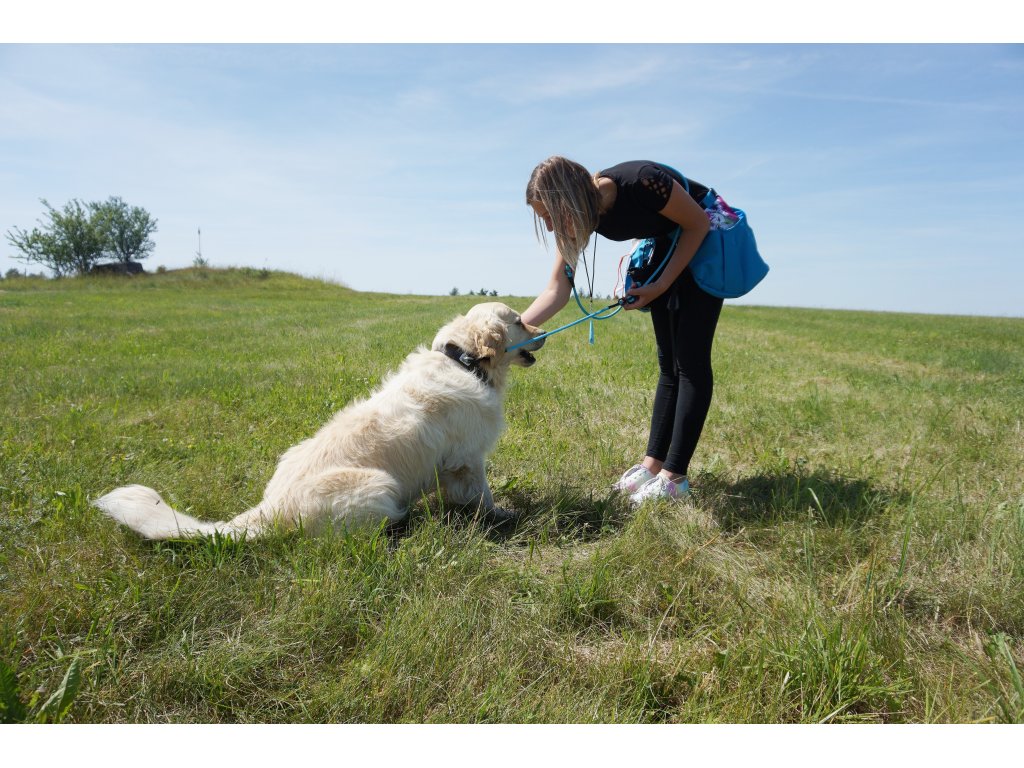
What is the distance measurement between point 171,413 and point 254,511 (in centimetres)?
331

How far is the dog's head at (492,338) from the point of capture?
11.9 ft

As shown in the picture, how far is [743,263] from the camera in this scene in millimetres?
3574

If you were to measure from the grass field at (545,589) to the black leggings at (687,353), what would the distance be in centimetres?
46

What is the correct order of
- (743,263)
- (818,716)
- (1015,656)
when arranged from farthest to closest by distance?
(743,263) < (1015,656) < (818,716)

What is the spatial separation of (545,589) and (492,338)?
5.25ft

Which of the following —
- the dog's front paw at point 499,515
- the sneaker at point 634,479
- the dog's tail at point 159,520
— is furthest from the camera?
the sneaker at point 634,479

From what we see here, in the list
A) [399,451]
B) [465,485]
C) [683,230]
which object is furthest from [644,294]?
[399,451]

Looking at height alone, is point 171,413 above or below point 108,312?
below

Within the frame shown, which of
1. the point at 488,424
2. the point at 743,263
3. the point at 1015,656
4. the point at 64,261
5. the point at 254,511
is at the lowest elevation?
the point at 1015,656

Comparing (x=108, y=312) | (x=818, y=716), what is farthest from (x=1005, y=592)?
(x=108, y=312)

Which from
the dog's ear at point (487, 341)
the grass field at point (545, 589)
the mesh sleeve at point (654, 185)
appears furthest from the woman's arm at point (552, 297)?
the grass field at point (545, 589)

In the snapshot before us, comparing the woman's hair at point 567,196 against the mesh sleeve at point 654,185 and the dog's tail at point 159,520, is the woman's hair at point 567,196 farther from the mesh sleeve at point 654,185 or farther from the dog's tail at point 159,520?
the dog's tail at point 159,520

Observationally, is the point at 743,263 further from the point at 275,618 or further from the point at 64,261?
the point at 64,261

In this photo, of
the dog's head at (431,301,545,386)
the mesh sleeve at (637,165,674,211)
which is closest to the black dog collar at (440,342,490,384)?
the dog's head at (431,301,545,386)
